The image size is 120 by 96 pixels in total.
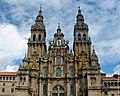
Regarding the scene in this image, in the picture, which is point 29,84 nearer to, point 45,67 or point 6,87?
point 45,67

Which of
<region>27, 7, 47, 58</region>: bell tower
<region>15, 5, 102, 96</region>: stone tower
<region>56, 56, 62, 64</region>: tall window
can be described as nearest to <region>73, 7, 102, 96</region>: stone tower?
<region>15, 5, 102, 96</region>: stone tower

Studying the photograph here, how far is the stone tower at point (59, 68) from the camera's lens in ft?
222

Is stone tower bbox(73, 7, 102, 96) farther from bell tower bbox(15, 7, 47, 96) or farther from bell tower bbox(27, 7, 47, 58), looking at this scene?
bell tower bbox(15, 7, 47, 96)

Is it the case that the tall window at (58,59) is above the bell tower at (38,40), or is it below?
below

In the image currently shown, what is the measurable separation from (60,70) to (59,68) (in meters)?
0.69

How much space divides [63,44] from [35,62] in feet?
34.1

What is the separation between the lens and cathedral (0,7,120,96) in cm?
6762

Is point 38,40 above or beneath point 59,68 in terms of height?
above

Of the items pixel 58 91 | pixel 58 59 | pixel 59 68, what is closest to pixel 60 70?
pixel 59 68

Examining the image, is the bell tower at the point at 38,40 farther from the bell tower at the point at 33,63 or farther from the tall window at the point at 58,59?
the tall window at the point at 58,59

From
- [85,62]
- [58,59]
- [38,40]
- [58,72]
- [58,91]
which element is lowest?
[58,91]

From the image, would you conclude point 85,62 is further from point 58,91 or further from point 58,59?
point 58,91

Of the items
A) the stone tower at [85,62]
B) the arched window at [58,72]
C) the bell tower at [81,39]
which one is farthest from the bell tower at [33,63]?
the stone tower at [85,62]

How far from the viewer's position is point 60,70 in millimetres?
72562
